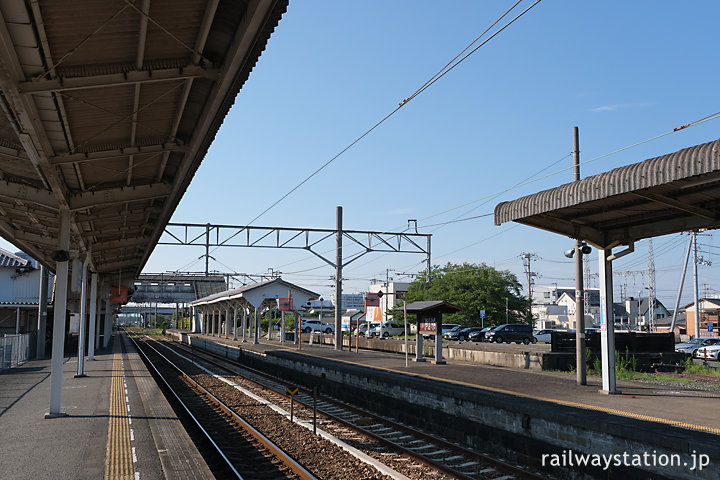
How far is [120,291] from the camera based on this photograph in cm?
3616

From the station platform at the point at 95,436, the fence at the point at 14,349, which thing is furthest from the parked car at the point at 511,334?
the station platform at the point at 95,436

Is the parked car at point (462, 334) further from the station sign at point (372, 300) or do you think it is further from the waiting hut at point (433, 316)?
the waiting hut at point (433, 316)

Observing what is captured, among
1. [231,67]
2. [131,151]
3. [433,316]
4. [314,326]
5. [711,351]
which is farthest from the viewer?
[314,326]

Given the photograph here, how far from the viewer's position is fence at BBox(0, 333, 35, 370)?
2378 cm


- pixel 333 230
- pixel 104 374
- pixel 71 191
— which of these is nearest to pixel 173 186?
pixel 71 191

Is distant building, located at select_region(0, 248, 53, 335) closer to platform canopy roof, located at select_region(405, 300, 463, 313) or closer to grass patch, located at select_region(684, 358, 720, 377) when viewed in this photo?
platform canopy roof, located at select_region(405, 300, 463, 313)

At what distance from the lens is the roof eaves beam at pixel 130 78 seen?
8414 mm

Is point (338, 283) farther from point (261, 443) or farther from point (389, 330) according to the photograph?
point (389, 330)

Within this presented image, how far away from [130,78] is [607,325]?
35.4ft

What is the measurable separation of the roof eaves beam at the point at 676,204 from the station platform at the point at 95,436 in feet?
27.0

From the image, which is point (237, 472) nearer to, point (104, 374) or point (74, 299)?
point (104, 374)

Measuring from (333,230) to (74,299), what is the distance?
2231cm

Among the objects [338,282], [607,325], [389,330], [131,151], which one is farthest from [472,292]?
[131,151]

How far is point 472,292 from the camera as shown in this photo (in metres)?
Result: 60.5
